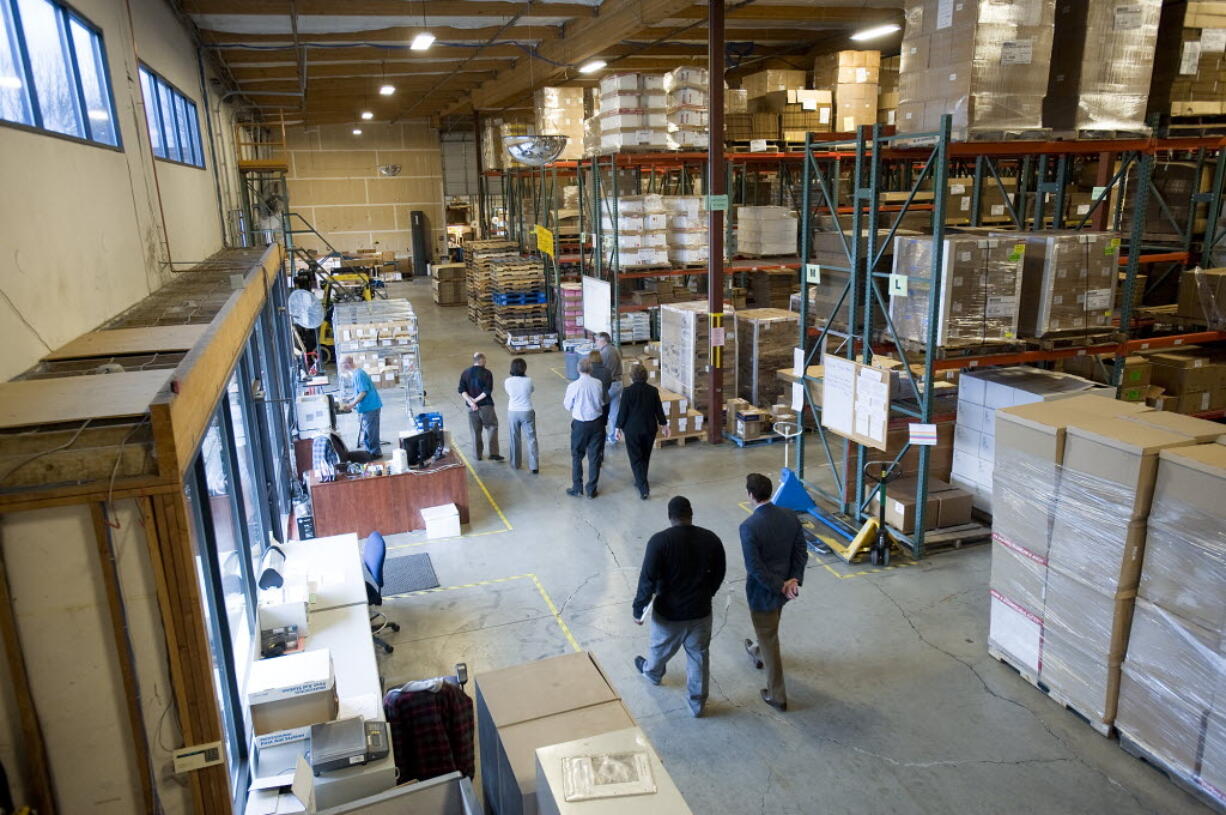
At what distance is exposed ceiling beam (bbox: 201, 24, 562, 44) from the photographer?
1459 cm

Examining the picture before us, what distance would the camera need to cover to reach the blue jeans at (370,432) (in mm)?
11281

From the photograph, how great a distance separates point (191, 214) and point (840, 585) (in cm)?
901

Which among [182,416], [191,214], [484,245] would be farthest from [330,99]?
[182,416]

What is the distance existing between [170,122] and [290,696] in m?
9.00

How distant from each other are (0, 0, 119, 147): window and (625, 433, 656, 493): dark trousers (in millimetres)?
6097

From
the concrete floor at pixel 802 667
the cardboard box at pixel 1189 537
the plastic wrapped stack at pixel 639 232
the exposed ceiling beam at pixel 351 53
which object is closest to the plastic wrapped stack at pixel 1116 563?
the cardboard box at pixel 1189 537

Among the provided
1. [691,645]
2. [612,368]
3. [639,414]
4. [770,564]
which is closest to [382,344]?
[612,368]

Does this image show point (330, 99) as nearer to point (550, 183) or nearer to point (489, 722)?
point (550, 183)

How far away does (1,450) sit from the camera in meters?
2.97

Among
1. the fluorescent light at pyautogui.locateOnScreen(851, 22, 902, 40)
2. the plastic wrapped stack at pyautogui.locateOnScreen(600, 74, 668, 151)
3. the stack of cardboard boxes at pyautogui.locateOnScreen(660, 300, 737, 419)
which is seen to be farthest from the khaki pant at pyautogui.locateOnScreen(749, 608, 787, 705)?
the fluorescent light at pyautogui.locateOnScreen(851, 22, 902, 40)

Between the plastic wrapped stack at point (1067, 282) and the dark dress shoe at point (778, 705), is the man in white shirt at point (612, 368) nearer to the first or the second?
the plastic wrapped stack at point (1067, 282)

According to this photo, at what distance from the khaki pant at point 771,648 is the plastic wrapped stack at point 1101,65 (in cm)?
609

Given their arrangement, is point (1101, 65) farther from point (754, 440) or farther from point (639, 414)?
point (754, 440)

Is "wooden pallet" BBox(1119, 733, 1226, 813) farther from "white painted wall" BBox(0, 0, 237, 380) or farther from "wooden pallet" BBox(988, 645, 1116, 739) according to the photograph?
"white painted wall" BBox(0, 0, 237, 380)
